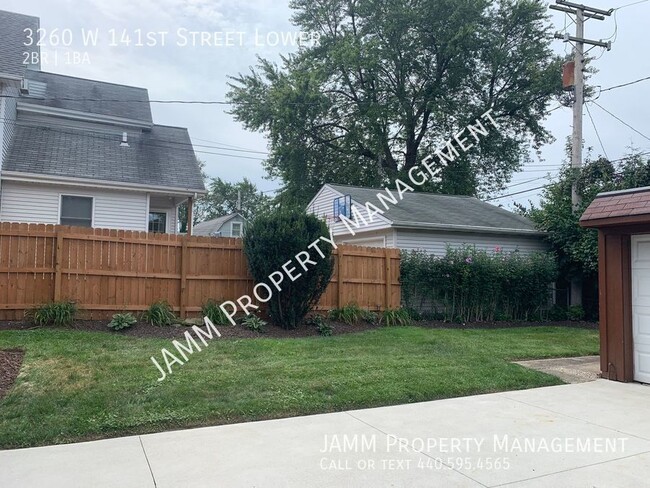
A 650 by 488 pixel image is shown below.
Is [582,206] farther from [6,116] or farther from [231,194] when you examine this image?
[231,194]

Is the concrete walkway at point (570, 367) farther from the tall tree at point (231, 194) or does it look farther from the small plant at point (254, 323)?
the tall tree at point (231, 194)

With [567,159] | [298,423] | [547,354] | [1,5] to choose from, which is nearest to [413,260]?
[547,354]

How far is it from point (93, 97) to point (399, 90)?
1594 cm

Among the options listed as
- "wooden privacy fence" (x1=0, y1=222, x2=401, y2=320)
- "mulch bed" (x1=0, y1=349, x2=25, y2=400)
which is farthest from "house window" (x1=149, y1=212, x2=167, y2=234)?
"mulch bed" (x1=0, y1=349, x2=25, y2=400)

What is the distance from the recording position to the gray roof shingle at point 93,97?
48.9ft

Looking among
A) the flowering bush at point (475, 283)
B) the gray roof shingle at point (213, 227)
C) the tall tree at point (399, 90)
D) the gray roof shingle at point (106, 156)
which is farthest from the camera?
the gray roof shingle at point (213, 227)

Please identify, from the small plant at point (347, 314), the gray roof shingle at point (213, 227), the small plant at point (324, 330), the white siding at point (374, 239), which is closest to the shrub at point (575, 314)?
the white siding at point (374, 239)

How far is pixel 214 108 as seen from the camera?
17.2 meters

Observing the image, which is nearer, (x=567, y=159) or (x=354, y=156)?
(x=567, y=159)

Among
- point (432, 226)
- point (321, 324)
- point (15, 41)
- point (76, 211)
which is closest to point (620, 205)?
point (321, 324)

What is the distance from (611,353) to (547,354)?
1.80 m

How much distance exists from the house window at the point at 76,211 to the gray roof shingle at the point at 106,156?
0.67 meters

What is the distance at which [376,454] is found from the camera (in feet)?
13.8

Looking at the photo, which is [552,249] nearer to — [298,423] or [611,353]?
[611,353]
